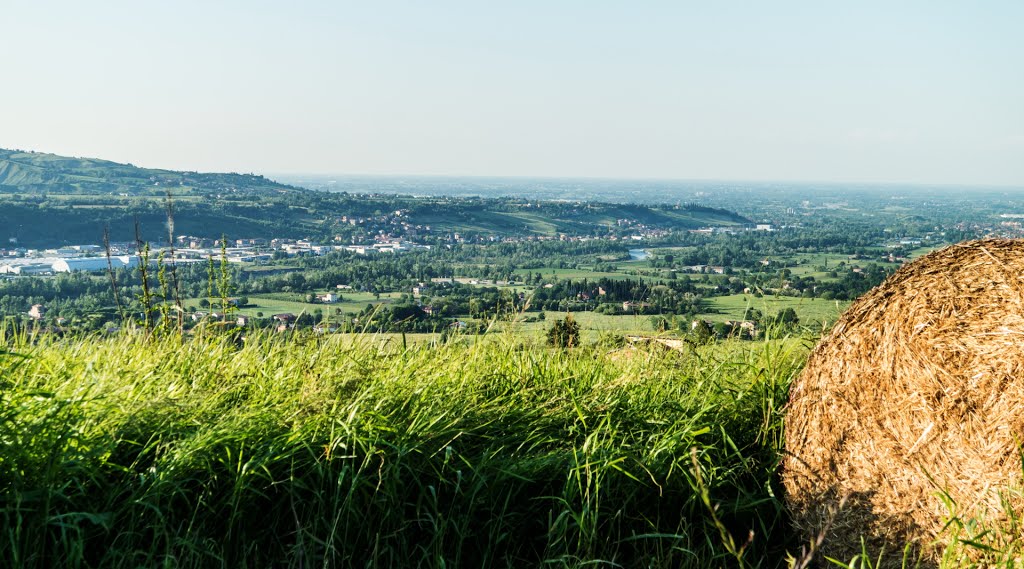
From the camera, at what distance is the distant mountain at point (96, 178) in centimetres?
10838

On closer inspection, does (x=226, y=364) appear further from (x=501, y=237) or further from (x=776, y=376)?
(x=501, y=237)

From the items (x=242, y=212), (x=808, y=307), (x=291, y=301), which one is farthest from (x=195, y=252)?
(x=808, y=307)

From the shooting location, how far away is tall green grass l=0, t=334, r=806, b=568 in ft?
9.69

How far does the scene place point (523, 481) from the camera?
3426 mm

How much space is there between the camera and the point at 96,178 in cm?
11925

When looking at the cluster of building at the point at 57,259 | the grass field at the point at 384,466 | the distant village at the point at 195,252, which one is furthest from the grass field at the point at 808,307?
the cluster of building at the point at 57,259

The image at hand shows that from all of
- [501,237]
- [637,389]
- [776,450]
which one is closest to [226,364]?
[637,389]

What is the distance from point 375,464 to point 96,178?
13662 cm

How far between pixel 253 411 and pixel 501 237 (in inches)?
3364

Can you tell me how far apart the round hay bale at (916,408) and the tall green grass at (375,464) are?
350mm

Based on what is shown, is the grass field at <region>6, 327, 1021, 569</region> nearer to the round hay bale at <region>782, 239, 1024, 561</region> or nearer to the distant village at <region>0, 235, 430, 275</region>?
the round hay bale at <region>782, 239, 1024, 561</region>

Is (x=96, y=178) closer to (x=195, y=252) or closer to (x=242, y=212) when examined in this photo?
(x=242, y=212)

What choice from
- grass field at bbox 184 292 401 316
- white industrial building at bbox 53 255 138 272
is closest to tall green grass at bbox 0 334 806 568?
grass field at bbox 184 292 401 316

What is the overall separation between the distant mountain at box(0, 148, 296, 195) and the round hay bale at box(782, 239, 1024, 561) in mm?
108562
